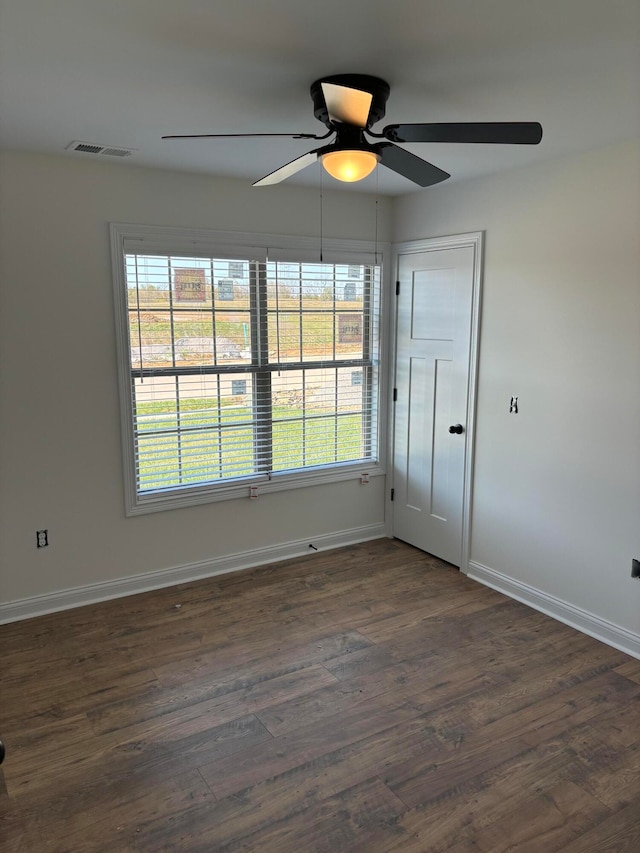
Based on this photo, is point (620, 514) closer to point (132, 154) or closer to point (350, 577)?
point (350, 577)

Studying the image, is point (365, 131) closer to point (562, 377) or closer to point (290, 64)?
point (290, 64)

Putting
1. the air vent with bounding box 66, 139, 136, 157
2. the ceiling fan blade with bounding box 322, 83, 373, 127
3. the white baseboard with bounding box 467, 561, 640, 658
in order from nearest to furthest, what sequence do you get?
the ceiling fan blade with bounding box 322, 83, 373, 127 < the air vent with bounding box 66, 139, 136, 157 < the white baseboard with bounding box 467, 561, 640, 658

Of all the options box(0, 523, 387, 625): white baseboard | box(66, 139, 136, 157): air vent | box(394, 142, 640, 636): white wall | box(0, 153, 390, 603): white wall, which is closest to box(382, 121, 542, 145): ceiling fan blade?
box(394, 142, 640, 636): white wall

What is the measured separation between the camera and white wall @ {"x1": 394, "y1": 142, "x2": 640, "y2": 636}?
3.06 m

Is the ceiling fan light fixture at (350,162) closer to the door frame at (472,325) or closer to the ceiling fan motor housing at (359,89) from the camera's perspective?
the ceiling fan motor housing at (359,89)

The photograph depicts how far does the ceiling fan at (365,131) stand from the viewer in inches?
74.6

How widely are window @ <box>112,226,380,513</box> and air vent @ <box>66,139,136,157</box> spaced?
1.38 feet

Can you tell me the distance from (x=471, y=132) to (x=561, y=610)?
2662mm

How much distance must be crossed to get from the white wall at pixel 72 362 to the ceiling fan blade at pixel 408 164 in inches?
66.2

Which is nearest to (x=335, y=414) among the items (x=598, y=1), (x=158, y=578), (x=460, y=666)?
(x=158, y=578)

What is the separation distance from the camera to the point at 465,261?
391cm

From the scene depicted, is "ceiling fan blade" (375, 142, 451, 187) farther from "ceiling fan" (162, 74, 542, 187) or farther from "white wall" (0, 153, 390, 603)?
"white wall" (0, 153, 390, 603)

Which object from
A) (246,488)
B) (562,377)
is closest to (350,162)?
(562,377)

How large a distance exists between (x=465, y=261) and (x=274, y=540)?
7.49 ft
